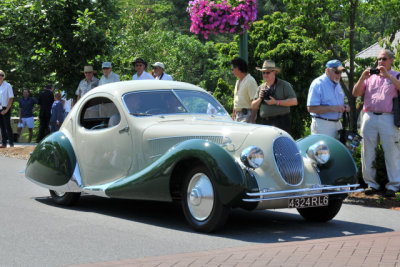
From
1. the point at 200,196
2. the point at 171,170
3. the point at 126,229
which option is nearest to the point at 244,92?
the point at 171,170

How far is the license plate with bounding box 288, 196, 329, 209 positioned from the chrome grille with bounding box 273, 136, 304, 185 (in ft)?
0.68

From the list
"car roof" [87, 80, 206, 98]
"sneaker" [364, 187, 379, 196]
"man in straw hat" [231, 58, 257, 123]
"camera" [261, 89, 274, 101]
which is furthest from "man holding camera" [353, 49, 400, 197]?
"car roof" [87, 80, 206, 98]

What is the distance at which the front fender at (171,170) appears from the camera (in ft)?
22.0

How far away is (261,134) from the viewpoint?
7238 millimetres

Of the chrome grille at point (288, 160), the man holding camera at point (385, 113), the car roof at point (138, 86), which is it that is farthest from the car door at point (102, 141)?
the man holding camera at point (385, 113)

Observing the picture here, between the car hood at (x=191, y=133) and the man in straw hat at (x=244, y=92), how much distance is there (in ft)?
6.88

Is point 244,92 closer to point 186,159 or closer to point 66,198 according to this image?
point 66,198

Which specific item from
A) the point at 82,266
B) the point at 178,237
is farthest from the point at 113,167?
the point at 82,266

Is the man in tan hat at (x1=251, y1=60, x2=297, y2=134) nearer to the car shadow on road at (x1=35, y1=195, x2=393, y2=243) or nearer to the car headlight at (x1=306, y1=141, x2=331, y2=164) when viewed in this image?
the car shadow on road at (x1=35, y1=195, x2=393, y2=243)

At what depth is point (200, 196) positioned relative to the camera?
6.98 metres

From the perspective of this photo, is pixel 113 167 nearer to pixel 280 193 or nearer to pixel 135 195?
pixel 135 195

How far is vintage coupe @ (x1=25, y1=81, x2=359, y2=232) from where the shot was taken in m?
6.93

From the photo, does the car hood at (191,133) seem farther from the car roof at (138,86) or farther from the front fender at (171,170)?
the car roof at (138,86)

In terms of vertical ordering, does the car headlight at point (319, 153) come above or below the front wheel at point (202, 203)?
above
